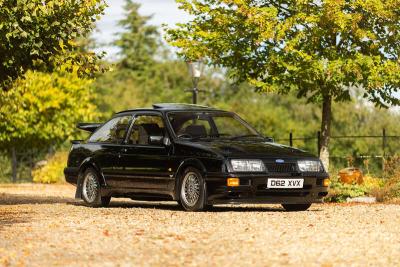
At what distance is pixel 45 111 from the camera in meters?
40.7

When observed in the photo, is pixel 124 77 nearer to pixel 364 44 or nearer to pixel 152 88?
pixel 152 88

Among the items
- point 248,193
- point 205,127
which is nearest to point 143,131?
point 205,127

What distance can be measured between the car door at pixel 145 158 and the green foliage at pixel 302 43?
15.0 feet

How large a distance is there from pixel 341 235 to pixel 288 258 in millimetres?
2069

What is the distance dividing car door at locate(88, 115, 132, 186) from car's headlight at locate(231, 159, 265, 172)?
2.68m

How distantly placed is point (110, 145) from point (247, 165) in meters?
3.20

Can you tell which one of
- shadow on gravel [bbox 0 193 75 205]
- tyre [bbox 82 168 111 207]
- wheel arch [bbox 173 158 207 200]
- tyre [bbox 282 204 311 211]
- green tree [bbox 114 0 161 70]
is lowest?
shadow on gravel [bbox 0 193 75 205]

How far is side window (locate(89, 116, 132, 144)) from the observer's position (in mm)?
16203

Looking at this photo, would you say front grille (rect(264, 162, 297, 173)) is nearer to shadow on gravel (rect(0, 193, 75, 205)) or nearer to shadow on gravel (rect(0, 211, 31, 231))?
shadow on gravel (rect(0, 211, 31, 231))

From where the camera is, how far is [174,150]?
14617 mm

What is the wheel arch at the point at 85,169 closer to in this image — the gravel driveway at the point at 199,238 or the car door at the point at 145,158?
the car door at the point at 145,158

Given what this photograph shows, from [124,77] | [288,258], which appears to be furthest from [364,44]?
[124,77]

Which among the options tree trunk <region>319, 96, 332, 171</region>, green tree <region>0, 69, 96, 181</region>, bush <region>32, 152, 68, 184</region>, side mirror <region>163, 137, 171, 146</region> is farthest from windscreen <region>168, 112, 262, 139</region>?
green tree <region>0, 69, 96, 181</region>

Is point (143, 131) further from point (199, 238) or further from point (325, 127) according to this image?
point (325, 127)
